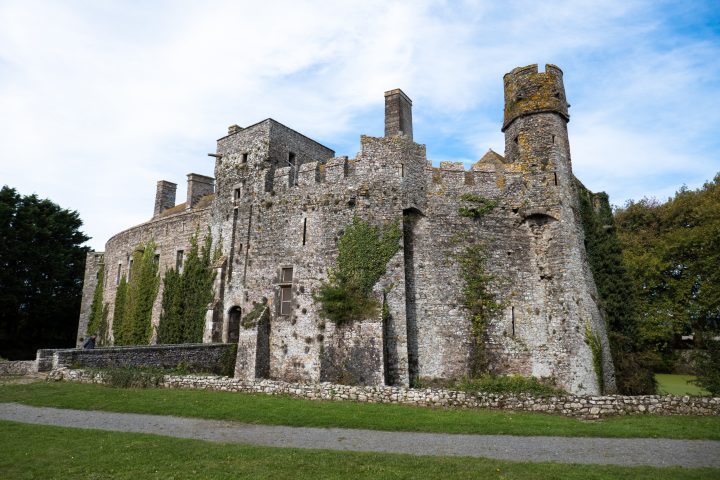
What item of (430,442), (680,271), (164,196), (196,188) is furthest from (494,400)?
(164,196)

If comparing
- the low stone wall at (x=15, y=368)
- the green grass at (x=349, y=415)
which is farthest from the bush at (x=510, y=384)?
the low stone wall at (x=15, y=368)

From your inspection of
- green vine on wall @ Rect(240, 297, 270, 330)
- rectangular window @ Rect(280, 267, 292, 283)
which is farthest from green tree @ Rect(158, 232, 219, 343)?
rectangular window @ Rect(280, 267, 292, 283)

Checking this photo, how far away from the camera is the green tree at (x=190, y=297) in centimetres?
2616

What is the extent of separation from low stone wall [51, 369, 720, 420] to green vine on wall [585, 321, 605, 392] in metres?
5.00

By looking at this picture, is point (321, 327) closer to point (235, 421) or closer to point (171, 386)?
point (171, 386)

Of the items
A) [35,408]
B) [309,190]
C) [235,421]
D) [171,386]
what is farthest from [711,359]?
[35,408]

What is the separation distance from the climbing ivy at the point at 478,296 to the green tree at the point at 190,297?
13869 millimetres

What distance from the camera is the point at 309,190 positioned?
73.2ft

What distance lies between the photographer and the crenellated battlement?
21047 millimetres

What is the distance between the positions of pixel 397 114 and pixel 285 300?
33.4 feet

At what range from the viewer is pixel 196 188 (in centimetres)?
3416

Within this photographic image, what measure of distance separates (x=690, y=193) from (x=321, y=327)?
99.9 ft

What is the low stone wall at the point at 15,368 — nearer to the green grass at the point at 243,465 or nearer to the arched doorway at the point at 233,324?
the arched doorway at the point at 233,324

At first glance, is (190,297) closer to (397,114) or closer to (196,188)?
(196,188)
